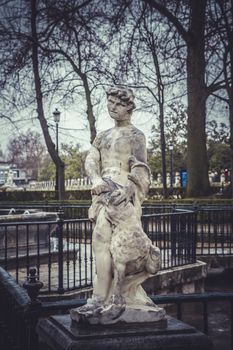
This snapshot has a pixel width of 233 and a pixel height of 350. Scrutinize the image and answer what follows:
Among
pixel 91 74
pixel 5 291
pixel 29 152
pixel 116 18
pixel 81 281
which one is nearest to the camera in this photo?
pixel 5 291

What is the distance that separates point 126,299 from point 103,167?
106 cm

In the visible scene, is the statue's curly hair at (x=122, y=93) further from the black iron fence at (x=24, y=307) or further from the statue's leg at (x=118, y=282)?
the black iron fence at (x=24, y=307)

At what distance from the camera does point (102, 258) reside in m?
4.17

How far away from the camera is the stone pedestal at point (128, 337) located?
12.7 feet

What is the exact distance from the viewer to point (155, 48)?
72.9ft

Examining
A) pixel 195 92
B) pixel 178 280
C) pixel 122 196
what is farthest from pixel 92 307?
pixel 195 92

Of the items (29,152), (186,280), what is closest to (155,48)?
(186,280)

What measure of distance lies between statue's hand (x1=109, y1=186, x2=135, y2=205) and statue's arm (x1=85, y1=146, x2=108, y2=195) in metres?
0.09

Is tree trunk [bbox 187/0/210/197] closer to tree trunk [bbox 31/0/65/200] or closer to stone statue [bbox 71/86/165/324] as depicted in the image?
tree trunk [bbox 31/0/65/200]

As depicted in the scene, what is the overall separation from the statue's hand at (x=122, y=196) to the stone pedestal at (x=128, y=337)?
35.2 inches

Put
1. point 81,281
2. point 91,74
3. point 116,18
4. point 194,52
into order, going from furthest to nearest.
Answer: point 91,74 < point 194,52 < point 116,18 < point 81,281

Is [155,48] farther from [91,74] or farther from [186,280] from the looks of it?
[186,280]

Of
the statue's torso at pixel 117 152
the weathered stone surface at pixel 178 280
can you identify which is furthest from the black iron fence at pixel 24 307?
the weathered stone surface at pixel 178 280

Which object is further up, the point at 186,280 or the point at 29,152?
the point at 29,152
